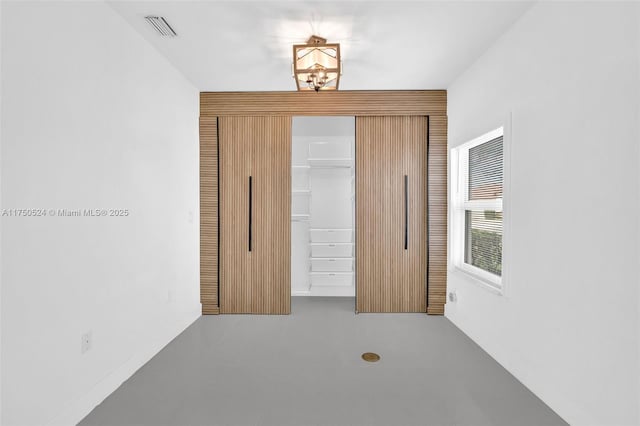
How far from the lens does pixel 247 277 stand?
3576mm

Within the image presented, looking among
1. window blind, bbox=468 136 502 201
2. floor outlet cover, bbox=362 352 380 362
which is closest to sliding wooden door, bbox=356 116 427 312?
window blind, bbox=468 136 502 201

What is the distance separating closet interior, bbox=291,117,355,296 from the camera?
4.32 m

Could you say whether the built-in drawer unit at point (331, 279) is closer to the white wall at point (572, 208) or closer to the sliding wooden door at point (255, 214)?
the sliding wooden door at point (255, 214)

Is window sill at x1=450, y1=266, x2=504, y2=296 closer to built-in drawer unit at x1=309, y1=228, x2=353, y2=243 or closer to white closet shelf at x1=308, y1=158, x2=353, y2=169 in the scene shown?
built-in drawer unit at x1=309, y1=228, x2=353, y2=243

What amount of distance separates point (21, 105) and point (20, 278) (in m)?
0.83

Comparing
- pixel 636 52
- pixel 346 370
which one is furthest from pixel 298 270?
pixel 636 52

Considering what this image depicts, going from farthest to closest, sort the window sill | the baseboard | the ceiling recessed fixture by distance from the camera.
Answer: the window sill, the ceiling recessed fixture, the baseboard

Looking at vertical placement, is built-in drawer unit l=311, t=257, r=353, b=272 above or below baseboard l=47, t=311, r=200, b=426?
above

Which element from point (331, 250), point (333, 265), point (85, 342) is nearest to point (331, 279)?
point (333, 265)

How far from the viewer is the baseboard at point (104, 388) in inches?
67.3

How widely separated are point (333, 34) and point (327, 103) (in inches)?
47.3

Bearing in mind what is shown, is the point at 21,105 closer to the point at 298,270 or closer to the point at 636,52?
the point at 636,52

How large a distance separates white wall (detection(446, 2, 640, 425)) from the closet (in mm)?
1083

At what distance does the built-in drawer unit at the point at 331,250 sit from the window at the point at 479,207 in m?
1.46
